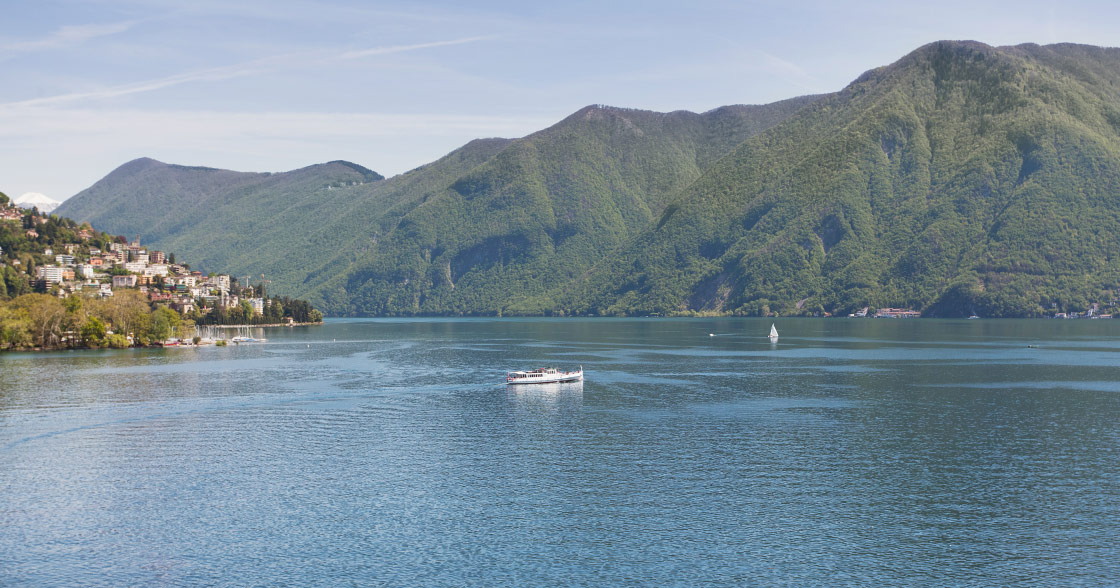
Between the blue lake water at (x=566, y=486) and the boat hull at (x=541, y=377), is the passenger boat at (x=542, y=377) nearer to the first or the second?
the boat hull at (x=541, y=377)

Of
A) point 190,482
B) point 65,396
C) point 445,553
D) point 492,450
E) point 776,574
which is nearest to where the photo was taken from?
point 776,574

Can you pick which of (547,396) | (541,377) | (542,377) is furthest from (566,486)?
(542,377)

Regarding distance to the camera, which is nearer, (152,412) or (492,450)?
(492,450)

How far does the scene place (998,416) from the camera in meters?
93.8

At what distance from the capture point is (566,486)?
65.1 meters

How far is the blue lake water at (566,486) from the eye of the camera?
1930 inches

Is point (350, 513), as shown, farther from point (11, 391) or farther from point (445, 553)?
point (11, 391)

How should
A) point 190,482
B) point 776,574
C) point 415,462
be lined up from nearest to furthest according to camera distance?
point 776,574
point 190,482
point 415,462

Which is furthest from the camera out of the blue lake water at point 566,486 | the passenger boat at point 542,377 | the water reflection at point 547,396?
the passenger boat at point 542,377

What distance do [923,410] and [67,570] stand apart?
82444 mm

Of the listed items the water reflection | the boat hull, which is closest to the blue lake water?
the water reflection

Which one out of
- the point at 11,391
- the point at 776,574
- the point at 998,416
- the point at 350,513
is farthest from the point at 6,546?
the point at 998,416

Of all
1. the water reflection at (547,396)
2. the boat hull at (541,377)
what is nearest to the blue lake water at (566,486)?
the water reflection at (547,396)

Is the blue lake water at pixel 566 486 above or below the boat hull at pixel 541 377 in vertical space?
below
